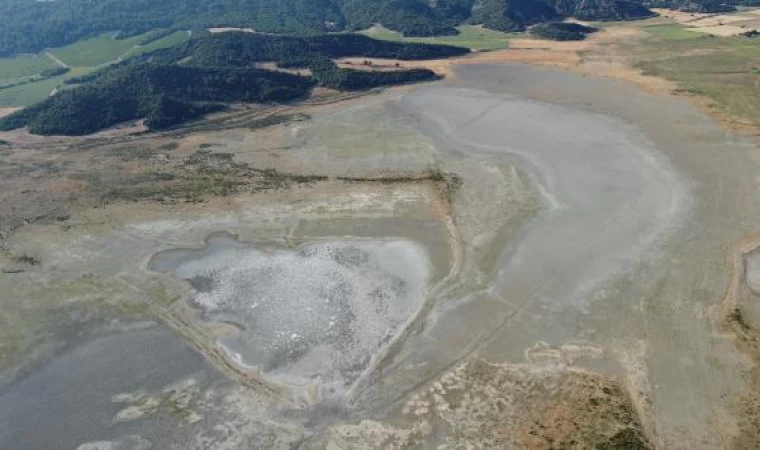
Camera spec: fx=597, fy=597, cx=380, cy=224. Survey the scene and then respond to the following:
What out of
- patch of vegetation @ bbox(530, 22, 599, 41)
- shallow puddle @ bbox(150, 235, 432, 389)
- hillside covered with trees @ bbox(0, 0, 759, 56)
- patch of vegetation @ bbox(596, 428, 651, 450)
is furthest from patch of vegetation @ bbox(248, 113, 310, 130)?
patch of vegetation @ bbox(530, 22, 599, 41)

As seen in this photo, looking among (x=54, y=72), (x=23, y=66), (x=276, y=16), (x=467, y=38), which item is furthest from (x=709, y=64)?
(x=23, y=66)

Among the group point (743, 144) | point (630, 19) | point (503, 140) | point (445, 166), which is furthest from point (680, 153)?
point (630, 19)

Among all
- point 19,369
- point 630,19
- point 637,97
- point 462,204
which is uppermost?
point 630,19

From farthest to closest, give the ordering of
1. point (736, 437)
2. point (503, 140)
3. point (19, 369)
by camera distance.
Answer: point (503, 140) < point (19, 369) < point (736, 437)

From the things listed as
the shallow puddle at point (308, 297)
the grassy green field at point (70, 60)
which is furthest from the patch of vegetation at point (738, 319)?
the grassy green field at point (70, 60)

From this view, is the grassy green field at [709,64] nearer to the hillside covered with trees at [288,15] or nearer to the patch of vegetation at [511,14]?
the patch of vegetation at [511,14]

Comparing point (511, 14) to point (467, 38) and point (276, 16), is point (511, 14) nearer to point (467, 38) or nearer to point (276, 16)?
point (467, 38)

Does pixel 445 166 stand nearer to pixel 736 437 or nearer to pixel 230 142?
pixel 230 142
